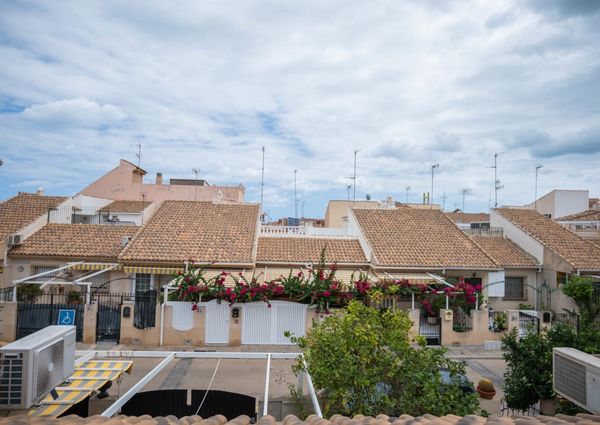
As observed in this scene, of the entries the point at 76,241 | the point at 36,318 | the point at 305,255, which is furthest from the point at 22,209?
the point at 305,255

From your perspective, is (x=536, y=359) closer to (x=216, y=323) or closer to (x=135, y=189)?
(x=216, y=323)

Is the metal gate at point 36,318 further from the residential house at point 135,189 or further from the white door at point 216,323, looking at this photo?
the residential house at point 135,189

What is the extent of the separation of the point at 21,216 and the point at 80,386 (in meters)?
22.7

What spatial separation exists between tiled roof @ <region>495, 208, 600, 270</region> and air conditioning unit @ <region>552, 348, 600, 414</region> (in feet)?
64.8

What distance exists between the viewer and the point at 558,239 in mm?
28641

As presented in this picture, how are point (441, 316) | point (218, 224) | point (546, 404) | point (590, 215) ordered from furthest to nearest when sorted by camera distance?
point (590, 215) → point (218, 224) → point (441, 316) → point (546, 404)

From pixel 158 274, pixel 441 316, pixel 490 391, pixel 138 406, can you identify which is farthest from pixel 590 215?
pixel 138 406

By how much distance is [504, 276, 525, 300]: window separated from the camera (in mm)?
28172

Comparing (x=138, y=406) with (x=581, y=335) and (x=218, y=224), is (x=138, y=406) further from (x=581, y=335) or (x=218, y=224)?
(x=218, y=224)

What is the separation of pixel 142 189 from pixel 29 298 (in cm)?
2315

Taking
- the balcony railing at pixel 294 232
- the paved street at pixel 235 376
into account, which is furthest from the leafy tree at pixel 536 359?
the balcony railing at pixel 294 232

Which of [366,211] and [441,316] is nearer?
[441,316]

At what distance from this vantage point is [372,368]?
823cm

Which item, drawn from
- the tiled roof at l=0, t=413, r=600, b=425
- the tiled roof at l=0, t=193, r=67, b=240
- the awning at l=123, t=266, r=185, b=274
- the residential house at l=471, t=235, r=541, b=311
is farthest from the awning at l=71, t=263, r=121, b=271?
the residential house at l=471, t=235, r=541, b=311
